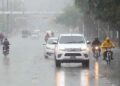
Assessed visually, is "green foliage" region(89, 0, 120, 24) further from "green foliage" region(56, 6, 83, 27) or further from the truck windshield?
"green foliage" region(56, 6, 83, 27)

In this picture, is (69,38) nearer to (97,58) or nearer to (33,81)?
(97,58)

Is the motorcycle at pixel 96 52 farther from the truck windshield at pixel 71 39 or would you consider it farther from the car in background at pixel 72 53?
the car in background at pixel 72 53

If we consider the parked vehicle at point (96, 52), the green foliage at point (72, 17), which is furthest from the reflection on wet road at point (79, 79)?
the green foliage at point (72, 17)

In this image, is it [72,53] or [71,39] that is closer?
[72,53]

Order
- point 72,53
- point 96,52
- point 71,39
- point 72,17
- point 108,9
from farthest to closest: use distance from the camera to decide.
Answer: point 72,17
point 108,9
point 96,52
point 71,39
point 72,53

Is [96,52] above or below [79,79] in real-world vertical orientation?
below

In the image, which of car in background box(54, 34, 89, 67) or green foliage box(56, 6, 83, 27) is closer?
car in background box(54, 34, 89, 67)

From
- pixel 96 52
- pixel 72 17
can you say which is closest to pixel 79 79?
pixel 96 52

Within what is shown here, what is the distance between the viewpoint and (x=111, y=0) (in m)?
43.8

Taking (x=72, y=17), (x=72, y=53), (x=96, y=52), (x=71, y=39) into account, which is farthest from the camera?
(x=72, y=17)

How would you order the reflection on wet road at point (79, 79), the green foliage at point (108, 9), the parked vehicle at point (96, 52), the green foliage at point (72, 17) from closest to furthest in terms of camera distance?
the reflection on wet road at point (79, 79), the parked vehicle at point (96, 52), the green foliage at point (108, 9), the green foliage at point (72, 17)

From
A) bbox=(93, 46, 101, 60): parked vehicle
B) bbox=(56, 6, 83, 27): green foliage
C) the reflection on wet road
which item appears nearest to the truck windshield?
the reflection on wet road

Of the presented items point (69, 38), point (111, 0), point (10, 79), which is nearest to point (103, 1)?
point (111, 0)

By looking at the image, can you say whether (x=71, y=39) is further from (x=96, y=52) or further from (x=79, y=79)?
(x=79, y=79)
